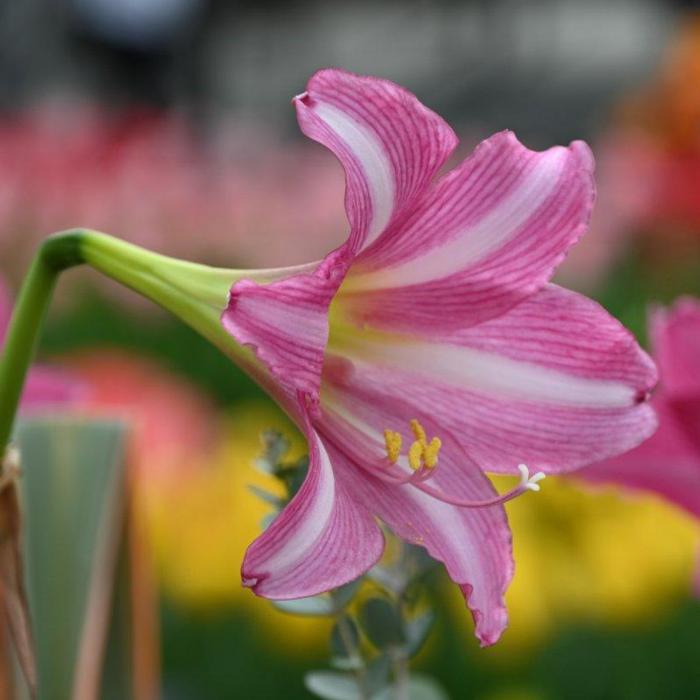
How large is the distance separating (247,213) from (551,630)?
1.79 meters

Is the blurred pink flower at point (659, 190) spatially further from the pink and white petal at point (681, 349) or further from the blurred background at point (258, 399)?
the pink and white petal at point (681, 349)

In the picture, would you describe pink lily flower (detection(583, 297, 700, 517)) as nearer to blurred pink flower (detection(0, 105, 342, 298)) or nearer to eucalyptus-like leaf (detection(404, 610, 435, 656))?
eucalyptus-like leaf (detection(404, 610, 435, 656))

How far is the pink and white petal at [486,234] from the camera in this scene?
0.39m

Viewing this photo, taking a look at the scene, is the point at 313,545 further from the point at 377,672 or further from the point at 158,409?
the point at 158,409

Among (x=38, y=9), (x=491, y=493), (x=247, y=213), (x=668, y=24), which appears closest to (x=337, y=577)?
(x=491, y=493)

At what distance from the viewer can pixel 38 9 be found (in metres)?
8.32

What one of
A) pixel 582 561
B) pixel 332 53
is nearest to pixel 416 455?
pixel 582 561

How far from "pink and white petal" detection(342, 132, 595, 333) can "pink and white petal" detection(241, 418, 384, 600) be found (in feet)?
0.24

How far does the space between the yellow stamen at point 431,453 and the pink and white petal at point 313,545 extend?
0.03 meters

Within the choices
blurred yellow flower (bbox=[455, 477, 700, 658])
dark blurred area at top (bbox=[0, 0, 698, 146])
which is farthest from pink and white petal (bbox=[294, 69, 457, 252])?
dark blurred area at top (bbox=[0, 0, 698, 146])

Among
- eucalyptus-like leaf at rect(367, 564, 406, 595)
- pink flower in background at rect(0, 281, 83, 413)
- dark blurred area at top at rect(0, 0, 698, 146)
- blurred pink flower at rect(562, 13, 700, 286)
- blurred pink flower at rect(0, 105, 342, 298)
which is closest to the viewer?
eucalyptus-like leaf at rect(367, 564, 406, 595)

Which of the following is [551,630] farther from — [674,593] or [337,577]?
[337,577]

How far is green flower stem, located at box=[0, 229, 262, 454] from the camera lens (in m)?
0.37

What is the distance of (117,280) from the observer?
38cm
